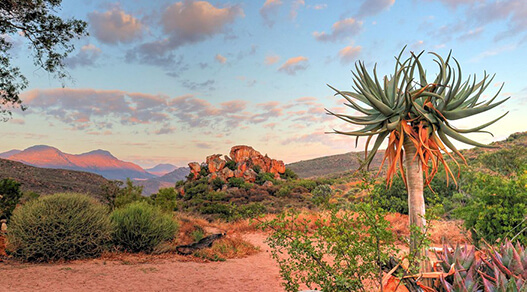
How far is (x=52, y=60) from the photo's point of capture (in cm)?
1056

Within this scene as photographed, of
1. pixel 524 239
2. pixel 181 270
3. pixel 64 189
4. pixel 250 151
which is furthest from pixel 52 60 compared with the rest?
pixel 250 151

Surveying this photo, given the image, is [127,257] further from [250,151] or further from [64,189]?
[250,151]

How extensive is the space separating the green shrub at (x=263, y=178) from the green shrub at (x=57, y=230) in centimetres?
A: 2624

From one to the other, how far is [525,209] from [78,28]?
1316cm

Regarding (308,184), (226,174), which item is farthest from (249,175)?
(308,184)

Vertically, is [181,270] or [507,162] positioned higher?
[507,162]

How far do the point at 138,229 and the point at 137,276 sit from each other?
2554 mm

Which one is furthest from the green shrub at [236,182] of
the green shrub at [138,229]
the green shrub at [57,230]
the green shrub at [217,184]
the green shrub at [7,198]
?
the green shrub at [57,230]

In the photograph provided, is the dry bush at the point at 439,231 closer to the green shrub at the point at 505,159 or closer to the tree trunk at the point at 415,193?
the tree trunk at the point at 415,193

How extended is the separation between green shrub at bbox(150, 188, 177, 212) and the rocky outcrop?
17918 mm

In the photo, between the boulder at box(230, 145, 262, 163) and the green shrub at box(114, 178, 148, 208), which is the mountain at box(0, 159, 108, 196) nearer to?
the green shrub at box(114, 178, 148, 208)

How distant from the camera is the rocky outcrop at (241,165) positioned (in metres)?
34.7

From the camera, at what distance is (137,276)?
638 centimetres

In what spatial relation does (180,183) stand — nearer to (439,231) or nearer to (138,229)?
(138,229)
